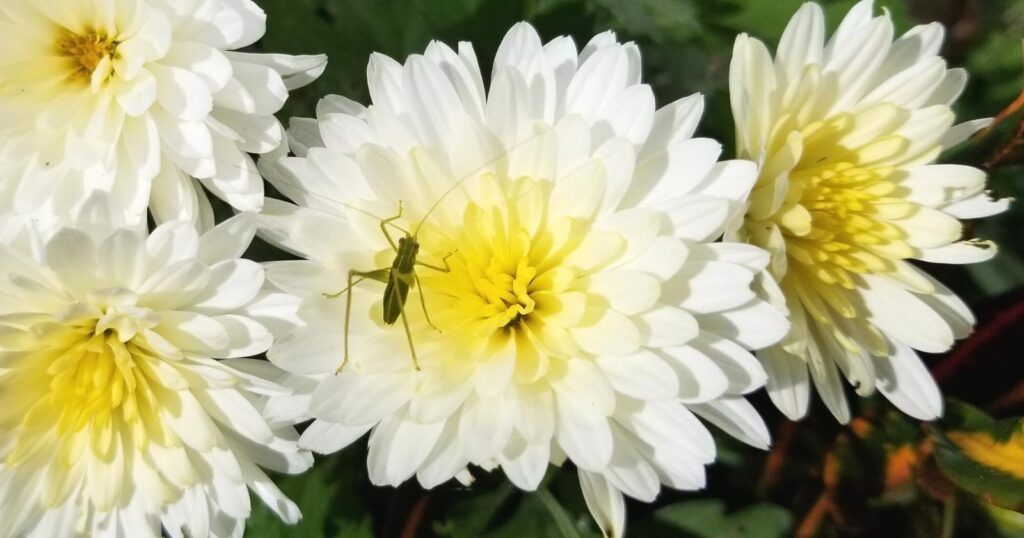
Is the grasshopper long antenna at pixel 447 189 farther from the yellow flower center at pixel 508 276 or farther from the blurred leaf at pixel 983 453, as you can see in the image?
the blurred leaf at pixel 983 453

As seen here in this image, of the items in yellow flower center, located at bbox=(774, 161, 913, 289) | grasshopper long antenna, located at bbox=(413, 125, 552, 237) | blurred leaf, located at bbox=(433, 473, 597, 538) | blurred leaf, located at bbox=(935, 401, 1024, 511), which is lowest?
blurred leaf, located at bbox=(935, 401, 1024, 511)

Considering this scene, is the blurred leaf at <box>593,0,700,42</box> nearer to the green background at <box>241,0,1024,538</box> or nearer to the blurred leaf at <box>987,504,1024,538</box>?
the green background at <box>241,0,1024,538</box>

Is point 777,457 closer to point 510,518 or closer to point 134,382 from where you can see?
point 510,518

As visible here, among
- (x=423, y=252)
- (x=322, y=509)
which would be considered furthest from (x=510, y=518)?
(x=423, y=252)

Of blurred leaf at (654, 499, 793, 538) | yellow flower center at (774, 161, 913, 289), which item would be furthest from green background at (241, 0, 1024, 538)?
yellow flower center at (774, 161, 913, 289)

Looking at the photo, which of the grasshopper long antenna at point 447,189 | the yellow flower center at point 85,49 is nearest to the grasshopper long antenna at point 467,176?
the grasshopper long antenna at point 447,189

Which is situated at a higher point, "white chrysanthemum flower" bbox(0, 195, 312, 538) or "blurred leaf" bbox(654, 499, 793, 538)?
"white chrysanthemum flower" bbox(0, 195, 312, 538)

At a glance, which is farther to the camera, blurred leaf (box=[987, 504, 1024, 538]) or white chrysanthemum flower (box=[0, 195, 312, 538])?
blurred leaf (box=[987, 504, 1024, 538])
